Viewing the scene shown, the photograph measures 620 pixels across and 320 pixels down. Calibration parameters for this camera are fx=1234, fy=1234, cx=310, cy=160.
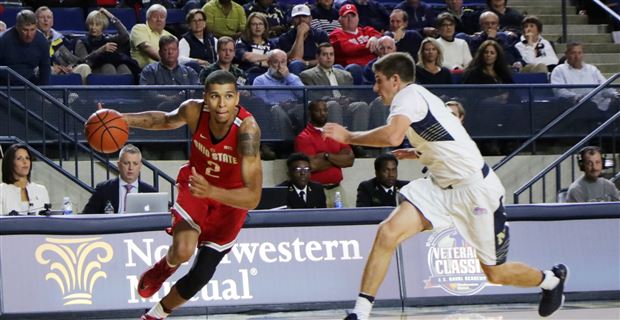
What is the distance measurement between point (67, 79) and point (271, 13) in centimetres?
343

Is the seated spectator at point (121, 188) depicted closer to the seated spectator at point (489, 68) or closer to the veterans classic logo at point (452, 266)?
the veterans classic logo at point (452, 266)

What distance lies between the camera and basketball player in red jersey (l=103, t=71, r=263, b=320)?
8641 mm

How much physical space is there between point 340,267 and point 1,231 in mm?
3098

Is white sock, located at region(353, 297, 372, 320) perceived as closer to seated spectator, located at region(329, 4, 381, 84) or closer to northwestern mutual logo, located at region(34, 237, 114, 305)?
northwestern mutual logo, located at region(34, 237, 114, 305)

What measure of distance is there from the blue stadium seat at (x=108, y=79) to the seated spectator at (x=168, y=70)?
264 millimetres

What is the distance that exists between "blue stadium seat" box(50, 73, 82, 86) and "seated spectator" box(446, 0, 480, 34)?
562 cm

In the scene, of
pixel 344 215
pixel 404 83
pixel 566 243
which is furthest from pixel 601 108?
pixel 404 83

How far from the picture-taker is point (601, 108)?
1513 centimetres

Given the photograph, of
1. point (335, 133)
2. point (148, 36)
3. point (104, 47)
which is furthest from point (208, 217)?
point (148, 36)

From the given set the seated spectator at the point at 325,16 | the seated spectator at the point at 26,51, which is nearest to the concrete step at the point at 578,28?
the seated spectator at the point at 325,16

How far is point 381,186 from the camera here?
1355 centimetres

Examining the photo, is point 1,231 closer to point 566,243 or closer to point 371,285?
point 371,285

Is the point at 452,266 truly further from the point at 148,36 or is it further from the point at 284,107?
the point at 148,36

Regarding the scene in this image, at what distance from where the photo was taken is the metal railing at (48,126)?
13.7m
